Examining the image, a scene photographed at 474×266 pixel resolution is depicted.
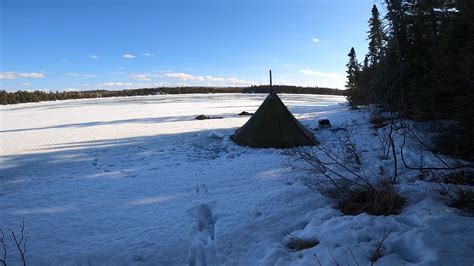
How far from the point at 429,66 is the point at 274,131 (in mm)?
6306

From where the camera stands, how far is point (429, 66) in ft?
38.1

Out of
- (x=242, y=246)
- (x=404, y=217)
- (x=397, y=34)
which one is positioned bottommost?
(x=242, y=246)

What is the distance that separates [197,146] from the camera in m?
10.9

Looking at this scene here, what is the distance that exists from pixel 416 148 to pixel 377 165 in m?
2.21

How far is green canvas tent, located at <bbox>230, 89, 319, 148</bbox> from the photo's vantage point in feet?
33.8

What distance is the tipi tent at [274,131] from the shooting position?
10289 mm

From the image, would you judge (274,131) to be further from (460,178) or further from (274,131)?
(460,178)

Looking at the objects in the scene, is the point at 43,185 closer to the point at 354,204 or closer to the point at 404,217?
the point at 354,204

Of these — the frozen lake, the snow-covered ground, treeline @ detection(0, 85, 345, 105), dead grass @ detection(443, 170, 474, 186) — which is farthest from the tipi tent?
treeline @ detection(0, 85, 345, 105)

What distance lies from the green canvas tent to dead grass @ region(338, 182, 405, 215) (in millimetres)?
5100

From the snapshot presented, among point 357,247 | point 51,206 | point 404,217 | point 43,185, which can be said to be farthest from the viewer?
point 43,185

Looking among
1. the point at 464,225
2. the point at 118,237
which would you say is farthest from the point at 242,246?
the point at 464,225

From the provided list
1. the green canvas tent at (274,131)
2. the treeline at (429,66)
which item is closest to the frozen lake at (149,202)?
the green canvas tent at (274,131)

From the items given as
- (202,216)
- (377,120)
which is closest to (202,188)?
(202,216)
